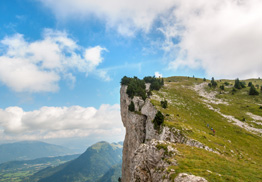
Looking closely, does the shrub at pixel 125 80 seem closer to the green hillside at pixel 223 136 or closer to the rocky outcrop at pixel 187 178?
the green hillside at pixel 223 136

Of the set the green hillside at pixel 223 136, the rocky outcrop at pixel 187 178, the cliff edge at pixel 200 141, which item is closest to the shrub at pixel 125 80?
the cliff edge at pixel 200 141

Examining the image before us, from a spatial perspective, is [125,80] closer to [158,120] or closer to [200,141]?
[158,120]

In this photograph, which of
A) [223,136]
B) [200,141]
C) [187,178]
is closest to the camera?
[187,178]

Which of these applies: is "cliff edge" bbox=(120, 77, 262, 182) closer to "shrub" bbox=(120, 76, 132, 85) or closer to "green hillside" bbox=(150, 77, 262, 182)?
"green hillside" bbox=(150, 77, 262, 182)

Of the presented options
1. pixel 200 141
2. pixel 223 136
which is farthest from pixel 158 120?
pixel 223 136

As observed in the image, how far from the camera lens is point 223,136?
44.9 metres

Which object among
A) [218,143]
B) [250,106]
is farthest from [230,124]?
[250,106]

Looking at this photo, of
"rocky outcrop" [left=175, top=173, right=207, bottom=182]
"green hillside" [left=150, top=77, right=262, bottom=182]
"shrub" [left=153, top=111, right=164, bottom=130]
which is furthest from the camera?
"shrub" [left=153, top=111, right=164, bottom=130]

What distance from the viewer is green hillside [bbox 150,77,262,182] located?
63.2ft

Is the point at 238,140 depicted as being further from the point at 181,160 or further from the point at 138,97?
the point at 138,97

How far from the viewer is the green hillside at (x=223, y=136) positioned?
63.2ft

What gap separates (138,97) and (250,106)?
191 feet

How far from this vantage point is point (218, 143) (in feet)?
125

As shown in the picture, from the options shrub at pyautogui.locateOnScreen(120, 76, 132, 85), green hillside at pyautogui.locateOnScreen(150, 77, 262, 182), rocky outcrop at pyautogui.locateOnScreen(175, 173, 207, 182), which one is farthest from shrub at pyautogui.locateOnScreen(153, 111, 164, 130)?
shrub at pyautogui.locateOnScreen(120, 76, 132, 85)
